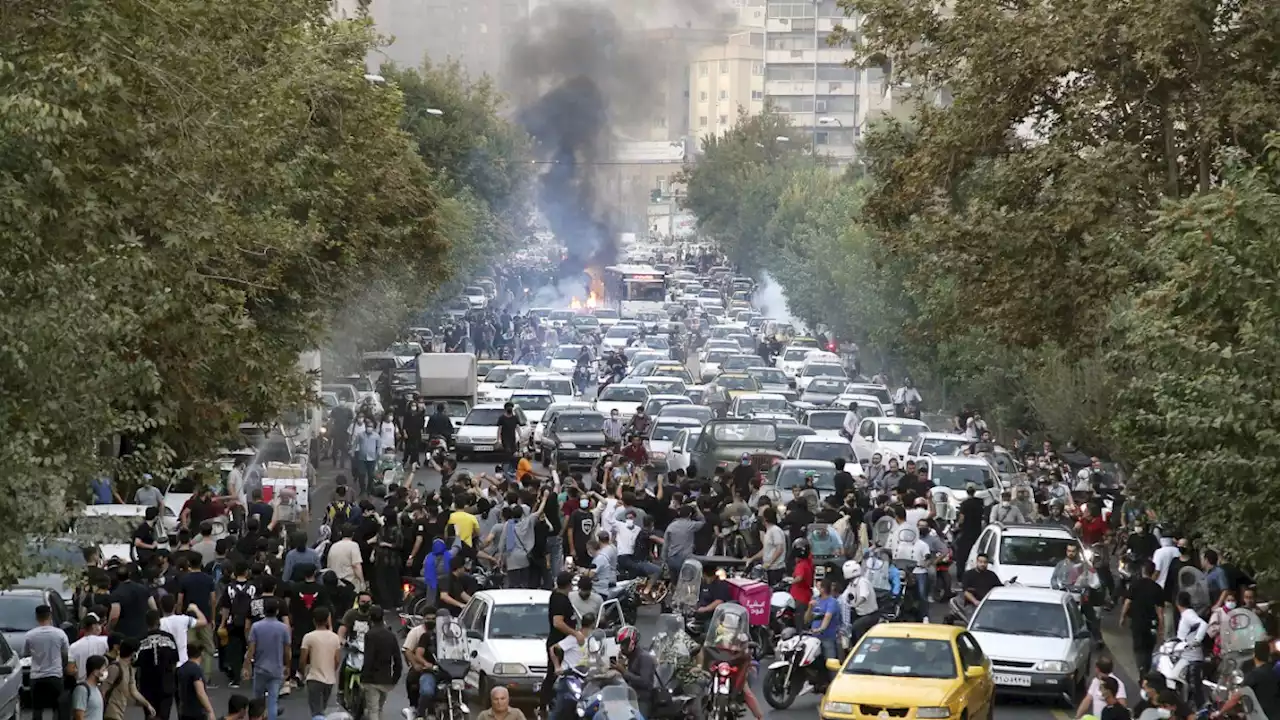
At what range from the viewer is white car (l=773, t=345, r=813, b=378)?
66625mm

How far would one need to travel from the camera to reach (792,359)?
68.2 meters

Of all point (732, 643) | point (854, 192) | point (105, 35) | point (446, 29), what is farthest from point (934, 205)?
point (446, 29)

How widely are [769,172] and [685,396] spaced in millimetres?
72618

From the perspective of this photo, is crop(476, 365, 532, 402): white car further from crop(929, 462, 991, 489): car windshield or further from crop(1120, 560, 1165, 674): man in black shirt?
crop(1120, 560, 1165, 674): man in black shirt

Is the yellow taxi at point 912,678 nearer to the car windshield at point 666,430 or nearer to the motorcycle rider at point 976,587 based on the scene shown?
the motorcycle rider at point 976,587

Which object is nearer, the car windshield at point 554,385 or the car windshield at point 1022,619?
the car windshield at point 1022,619

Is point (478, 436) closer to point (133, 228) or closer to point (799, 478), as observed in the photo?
point (799, 478)

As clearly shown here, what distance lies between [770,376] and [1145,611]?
115 ft

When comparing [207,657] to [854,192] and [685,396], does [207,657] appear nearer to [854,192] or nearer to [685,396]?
[685,396]

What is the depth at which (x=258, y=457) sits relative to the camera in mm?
36094

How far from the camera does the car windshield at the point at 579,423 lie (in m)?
44.8

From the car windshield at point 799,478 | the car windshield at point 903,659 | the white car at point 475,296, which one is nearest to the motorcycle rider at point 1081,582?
the car windshield at point 903,659

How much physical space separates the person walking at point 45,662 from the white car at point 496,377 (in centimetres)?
3731

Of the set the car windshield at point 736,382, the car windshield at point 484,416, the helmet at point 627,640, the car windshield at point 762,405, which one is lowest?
the car windshield at point 484,416
